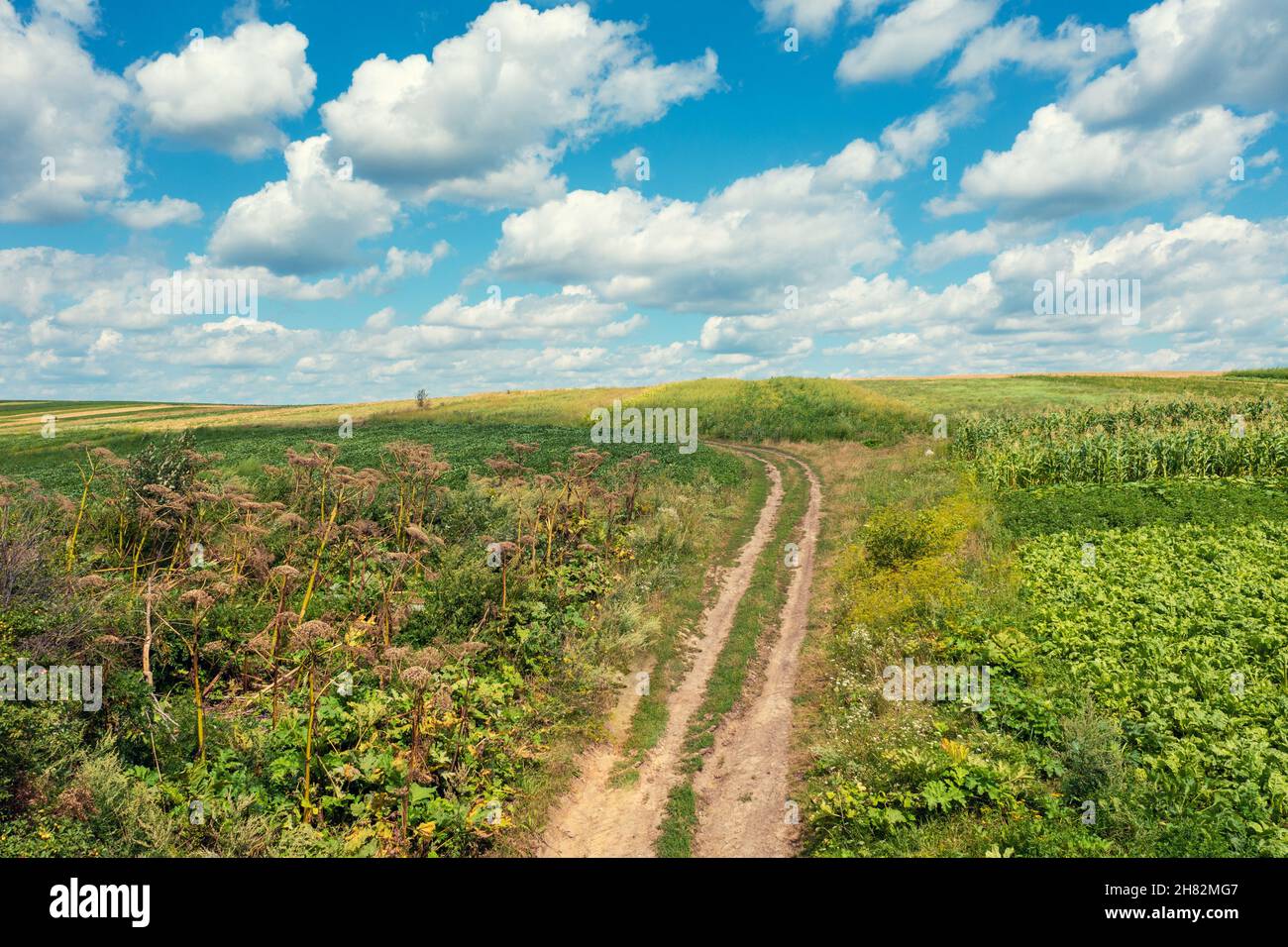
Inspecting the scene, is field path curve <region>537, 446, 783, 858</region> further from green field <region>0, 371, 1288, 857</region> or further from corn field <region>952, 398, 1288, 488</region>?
corn field <region>952, 398, 1288, 488</region>

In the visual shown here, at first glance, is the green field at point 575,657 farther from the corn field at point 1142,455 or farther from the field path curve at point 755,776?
the corn field at point 1142,455

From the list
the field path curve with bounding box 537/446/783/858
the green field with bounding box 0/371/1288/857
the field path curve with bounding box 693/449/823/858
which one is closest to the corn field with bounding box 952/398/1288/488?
the green field with bounding box 0/371/1288/857

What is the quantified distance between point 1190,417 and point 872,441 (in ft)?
52.4

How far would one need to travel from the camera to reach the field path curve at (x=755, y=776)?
8.63 m

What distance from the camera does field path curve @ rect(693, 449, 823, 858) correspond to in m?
8.63

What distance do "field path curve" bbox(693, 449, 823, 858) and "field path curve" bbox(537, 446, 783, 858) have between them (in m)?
0.63

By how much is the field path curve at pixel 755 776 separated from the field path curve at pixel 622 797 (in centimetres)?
63

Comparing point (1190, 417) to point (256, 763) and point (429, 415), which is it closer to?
point (256, 763)

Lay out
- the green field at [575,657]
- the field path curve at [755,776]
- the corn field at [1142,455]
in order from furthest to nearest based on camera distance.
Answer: the corn field at [1142,455] → the field path curve at [755,776] → the green field at [575,657]

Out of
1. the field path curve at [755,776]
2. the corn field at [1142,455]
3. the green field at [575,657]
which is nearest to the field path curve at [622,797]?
the green field at [575,657]
